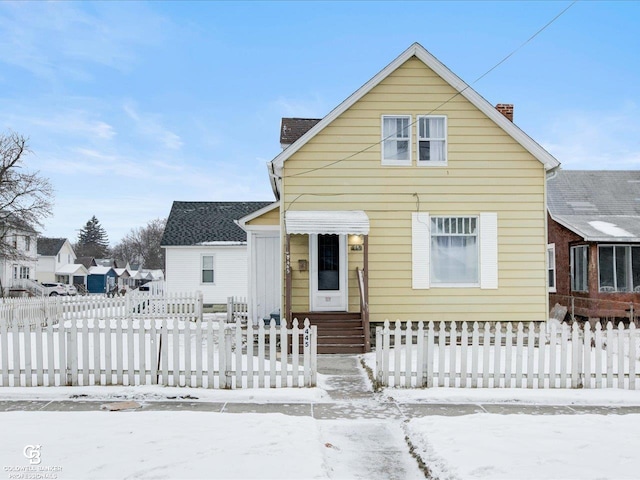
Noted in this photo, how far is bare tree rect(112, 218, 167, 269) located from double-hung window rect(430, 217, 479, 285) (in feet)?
280

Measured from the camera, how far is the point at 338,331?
1284 centimetres

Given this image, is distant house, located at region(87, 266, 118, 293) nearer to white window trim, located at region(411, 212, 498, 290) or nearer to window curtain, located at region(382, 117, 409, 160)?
window curtain, located at region(382, 117, 409, 160)

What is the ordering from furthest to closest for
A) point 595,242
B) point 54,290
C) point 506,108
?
point 54,290, point 595,242, point 506,108

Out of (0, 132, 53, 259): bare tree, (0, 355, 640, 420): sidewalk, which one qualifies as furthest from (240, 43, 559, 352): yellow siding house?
(0, 132, 53, 259): bare tree

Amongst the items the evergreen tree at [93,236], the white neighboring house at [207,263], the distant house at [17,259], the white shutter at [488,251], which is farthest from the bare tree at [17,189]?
the evergreen tree at [93,236]

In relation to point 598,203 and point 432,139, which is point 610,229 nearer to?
point 598,203

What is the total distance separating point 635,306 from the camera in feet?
65.0

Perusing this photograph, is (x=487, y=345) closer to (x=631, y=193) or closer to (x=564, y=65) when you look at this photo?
(x=564, y=65)

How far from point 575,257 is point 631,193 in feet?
19.9

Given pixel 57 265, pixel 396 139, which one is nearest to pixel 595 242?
pixel 396 139

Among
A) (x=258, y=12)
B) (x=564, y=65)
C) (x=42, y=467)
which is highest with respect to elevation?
(x=258, y=12)

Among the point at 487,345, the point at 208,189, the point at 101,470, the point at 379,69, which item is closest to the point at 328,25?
the point at 379,69

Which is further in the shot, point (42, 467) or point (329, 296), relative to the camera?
point (329, 296)

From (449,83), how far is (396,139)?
197 cm
